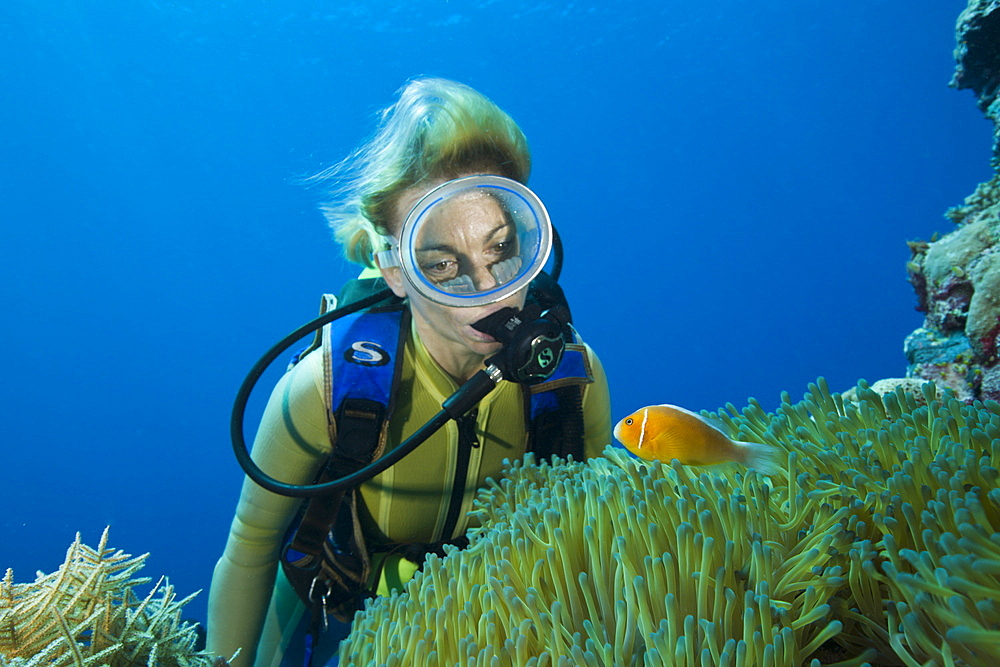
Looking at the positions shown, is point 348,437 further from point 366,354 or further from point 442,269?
point 442,269

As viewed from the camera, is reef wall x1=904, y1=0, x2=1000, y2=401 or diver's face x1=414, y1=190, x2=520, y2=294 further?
reef wall x1=904, y1=0, x2=1000, y2=401

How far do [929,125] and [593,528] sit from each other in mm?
74564

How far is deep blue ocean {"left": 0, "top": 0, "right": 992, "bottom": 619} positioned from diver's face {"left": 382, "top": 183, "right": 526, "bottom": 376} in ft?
122

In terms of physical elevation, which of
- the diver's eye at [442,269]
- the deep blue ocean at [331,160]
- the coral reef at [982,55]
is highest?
the deep blue ocean at [331,160]

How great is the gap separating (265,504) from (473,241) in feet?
4.89

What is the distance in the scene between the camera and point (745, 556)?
1.06 meters

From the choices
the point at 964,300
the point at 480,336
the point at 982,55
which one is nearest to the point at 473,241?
the point at 480,336

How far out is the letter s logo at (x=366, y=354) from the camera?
2.29 m

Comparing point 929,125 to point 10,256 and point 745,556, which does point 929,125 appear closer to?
point 745,556

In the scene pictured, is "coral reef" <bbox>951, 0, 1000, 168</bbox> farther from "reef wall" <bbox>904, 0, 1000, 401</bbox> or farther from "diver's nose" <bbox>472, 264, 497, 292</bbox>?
"diver's nose" <bbox>472, 264, 497, 292</bbox>

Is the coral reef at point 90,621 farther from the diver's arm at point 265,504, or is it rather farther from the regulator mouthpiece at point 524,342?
the regulator mouthpiece at point 524,342

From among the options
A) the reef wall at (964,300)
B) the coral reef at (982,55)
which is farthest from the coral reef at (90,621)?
the coral reef at (982,55)

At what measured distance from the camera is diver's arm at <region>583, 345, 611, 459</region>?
2770 millimetres

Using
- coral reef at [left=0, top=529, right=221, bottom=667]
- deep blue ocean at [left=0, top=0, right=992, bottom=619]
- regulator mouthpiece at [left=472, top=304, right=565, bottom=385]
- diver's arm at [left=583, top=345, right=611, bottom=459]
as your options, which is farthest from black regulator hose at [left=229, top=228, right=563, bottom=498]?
deep blue ocean at [left=0, top=0, right=992, bottom=619]
